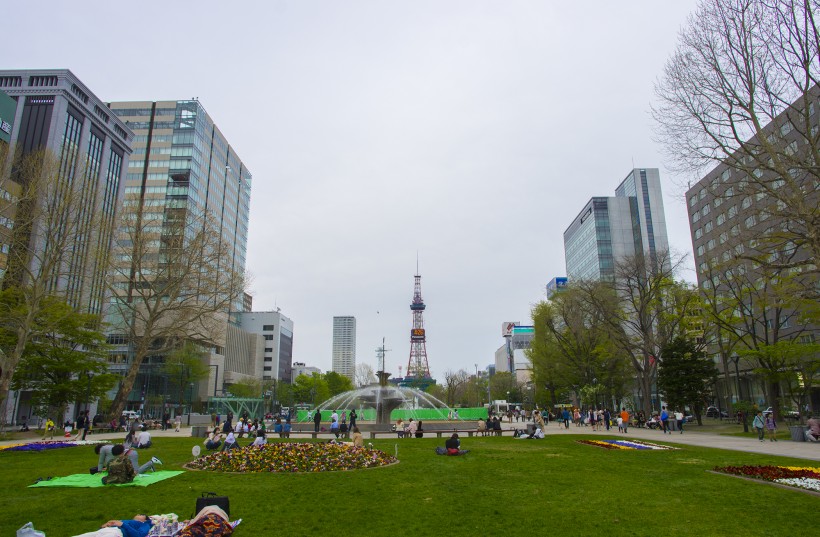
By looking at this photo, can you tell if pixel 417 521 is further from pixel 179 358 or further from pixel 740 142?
pixel 179 358

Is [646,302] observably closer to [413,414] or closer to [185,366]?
[413,414]

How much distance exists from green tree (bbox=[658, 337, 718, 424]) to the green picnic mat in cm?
3867

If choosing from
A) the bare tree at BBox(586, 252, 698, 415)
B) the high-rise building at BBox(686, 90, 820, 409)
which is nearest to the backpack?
the high-rise building at BBox(686, 90, 820, 409)

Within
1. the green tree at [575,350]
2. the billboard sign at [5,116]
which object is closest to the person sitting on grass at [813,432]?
the green tree at [575,350]

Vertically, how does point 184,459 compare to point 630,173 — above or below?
below

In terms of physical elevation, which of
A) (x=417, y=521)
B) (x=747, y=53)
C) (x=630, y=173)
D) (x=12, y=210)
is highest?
(x=630, y=173)

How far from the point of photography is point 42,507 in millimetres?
10148

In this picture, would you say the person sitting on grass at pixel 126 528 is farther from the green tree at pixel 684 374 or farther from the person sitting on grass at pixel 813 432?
the green tree at pixel 684 374

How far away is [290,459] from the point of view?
15102 millimetres

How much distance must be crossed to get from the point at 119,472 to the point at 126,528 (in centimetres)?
624

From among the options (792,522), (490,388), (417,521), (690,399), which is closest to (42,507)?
(417,521)

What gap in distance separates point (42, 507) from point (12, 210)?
24.4 meters

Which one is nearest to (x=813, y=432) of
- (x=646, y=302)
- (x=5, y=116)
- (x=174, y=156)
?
(x=646, y=302)

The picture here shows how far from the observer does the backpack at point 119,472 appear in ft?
41.7
